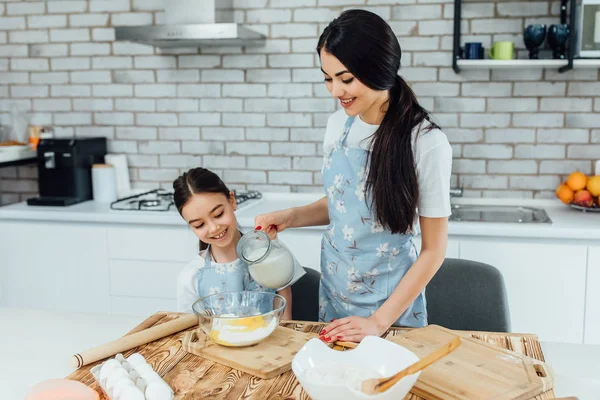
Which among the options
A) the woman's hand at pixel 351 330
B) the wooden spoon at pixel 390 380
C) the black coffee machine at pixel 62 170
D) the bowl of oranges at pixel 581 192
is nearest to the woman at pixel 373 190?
the woman's hand at pixel 351 330

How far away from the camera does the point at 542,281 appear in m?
2.59

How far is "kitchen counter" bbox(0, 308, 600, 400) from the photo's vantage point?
4.18ft

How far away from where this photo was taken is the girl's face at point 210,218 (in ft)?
5.62

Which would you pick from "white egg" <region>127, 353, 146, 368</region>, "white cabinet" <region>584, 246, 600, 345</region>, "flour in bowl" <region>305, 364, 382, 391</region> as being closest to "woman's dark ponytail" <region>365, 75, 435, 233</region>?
"flour in bowl" <region>305, 364, 382, 391</region>

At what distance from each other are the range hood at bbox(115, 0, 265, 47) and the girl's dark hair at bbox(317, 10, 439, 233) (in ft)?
4.57

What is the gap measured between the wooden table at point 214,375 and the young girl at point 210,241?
305 millimetres

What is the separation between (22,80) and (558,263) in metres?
2.92

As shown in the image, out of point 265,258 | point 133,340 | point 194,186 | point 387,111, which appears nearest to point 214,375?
point 133,340

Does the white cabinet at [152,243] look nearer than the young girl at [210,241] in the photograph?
No

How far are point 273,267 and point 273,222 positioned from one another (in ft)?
0.57

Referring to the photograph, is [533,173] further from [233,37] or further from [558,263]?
[233,37]

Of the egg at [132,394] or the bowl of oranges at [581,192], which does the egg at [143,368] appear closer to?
the egg at [132,394]

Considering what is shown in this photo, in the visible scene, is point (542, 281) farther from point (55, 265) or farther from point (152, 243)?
point (55, 265)

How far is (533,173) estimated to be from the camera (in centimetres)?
310
